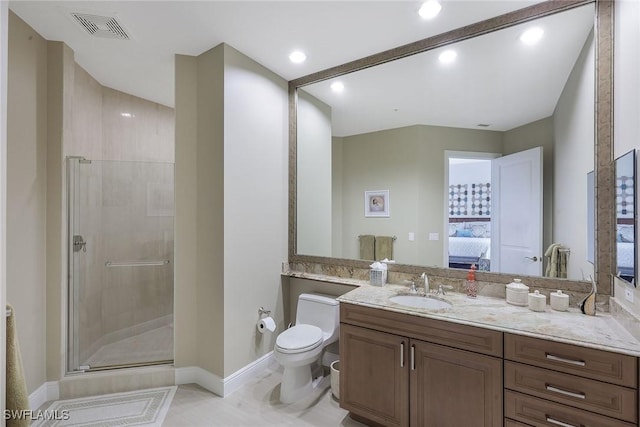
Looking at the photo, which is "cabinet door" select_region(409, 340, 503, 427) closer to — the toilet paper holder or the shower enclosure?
the toilet paper holder

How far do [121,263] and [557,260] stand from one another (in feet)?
11.6

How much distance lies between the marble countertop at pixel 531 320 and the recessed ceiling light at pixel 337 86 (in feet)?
6.14

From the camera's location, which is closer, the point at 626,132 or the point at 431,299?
the point at 626,132

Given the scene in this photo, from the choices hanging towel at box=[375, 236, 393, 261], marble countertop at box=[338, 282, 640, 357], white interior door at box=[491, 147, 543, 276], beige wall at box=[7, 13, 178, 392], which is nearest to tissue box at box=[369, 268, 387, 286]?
hanging towel at box=[375, 236, 393, 261]

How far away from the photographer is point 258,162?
100.0 inches

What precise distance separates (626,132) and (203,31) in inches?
106

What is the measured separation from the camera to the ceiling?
1839 millimetres

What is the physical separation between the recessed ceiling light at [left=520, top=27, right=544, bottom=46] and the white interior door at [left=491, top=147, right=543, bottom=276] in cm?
70

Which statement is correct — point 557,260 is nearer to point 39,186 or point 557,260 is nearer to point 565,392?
point 565,392

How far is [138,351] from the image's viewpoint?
A: 2.55 m

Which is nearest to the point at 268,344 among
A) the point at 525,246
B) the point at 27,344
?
the point at 27,344

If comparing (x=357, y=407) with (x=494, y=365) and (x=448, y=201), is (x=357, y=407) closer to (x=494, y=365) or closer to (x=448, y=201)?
(x=494, y=365)

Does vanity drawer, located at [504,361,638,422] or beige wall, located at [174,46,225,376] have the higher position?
beige wall, located at [174,46,225,376]

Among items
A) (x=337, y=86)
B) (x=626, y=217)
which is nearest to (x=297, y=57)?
(x=337, y=86)
